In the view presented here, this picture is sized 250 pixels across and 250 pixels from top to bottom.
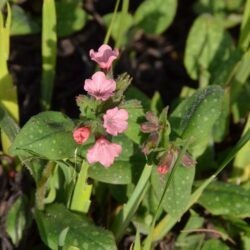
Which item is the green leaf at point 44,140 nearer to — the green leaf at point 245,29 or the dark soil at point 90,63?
the dark soil at point 90,63

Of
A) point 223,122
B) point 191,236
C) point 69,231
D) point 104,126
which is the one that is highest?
point 104,126

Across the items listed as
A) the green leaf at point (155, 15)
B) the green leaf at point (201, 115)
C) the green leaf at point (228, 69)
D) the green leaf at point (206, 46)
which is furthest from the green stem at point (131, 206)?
the green leaf at point (155, 15)

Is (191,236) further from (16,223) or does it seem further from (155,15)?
(155,15)

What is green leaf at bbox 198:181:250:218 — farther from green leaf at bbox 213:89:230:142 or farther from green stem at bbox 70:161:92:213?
green stem at bbox 70:161:92:213

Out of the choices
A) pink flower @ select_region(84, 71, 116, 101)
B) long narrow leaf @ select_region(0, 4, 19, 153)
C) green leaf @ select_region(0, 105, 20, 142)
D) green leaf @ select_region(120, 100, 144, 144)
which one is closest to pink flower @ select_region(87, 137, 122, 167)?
pink flower @ select_region(84, 71, 116, 101)

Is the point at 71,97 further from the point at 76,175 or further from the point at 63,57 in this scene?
the point at 76,175

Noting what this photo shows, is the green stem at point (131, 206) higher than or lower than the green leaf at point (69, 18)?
lower

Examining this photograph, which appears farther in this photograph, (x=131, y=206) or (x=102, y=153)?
(x=131, y=206)

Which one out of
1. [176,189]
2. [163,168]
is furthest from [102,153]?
[176,189]
